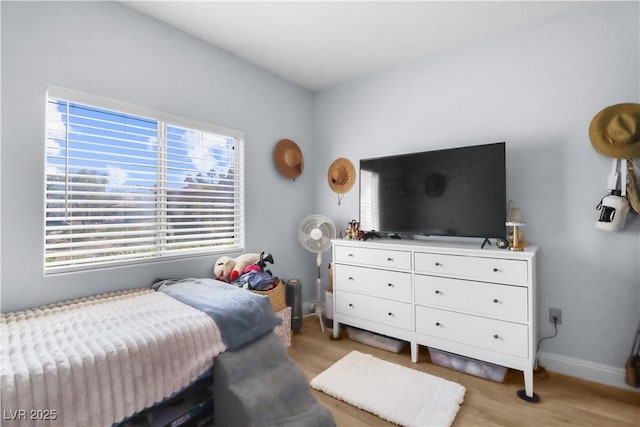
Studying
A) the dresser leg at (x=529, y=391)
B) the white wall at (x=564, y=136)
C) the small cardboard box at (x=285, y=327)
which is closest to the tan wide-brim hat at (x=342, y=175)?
the white wall at (x=564, y=136)

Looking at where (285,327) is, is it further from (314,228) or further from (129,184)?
(129,184)

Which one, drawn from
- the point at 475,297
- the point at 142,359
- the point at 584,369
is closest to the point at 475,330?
the point at 475,297

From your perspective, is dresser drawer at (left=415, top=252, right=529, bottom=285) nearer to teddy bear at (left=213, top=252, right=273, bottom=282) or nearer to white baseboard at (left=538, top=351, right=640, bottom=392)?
white baseboard at (left=538, top=351, right=640, bottom=392)

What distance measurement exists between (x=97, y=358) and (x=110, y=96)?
1.78m

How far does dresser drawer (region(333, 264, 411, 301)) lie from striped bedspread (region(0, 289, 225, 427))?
144 cm

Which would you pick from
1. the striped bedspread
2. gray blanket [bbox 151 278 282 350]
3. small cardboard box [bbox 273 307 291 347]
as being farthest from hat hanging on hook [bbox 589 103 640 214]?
the striped bedspread

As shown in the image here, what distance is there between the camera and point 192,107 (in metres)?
2.61

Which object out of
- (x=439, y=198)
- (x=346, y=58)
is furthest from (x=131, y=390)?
(x=346, y=58)

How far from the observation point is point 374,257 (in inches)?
106

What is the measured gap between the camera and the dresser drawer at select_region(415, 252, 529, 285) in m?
2.06

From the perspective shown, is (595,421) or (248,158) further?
(248,158)

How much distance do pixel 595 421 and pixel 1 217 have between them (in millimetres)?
3683

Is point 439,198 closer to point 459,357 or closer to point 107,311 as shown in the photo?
point 459,357

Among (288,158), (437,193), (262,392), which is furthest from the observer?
(288,158)
